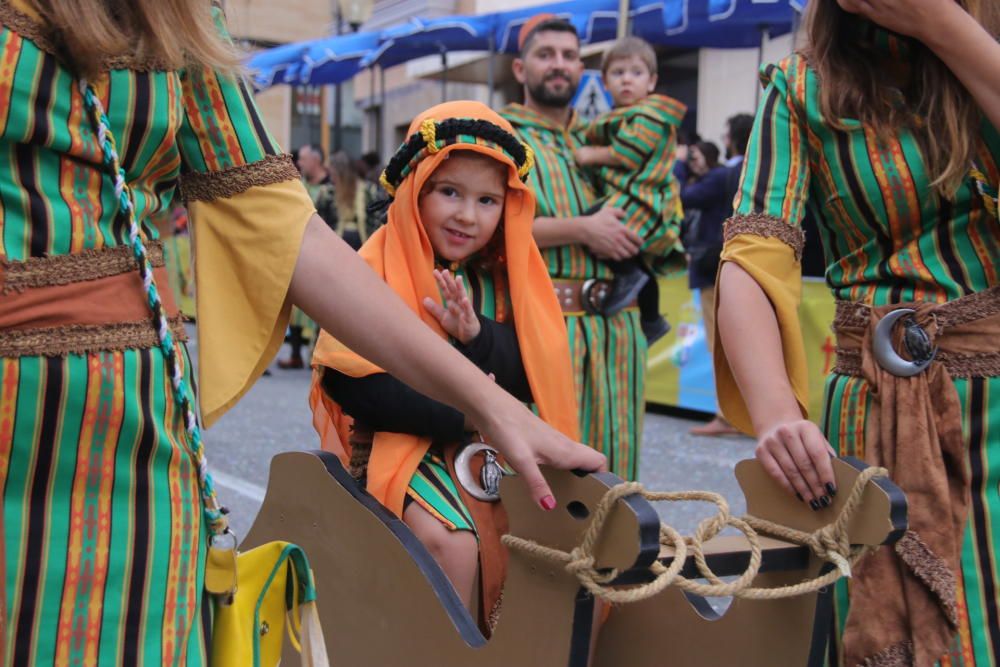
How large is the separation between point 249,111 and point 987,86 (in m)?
1.12

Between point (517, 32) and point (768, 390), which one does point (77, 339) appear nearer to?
point (768, 390)

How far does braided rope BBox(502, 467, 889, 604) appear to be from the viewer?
1520 millimetres

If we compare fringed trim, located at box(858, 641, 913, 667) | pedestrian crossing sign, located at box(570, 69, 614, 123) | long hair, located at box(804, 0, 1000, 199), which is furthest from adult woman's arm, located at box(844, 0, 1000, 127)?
pedestrian crossing sign, located at box(570, 69, 614, 123)

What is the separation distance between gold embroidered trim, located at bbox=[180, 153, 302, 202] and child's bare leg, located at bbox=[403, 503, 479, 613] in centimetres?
105

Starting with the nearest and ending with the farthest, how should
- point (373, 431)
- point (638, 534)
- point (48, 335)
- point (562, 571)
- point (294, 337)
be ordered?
point (48, 335)
point (638, 534)
point (562, 571)
point (373, 431)
point (294, 337)

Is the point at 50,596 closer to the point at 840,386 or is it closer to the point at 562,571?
the point at 562,571

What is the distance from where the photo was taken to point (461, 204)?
2771 millimetres

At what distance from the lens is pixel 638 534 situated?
1446mm

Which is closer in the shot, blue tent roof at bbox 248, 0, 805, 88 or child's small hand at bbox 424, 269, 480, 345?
child's small hand at bbox 424, 269, 480, 345

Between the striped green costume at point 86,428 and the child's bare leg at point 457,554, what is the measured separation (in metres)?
0.98

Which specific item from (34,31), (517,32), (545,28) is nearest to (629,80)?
(545,28)

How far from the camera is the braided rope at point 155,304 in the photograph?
4.22 ft

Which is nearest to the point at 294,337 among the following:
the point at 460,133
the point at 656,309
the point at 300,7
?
the point at 656,309

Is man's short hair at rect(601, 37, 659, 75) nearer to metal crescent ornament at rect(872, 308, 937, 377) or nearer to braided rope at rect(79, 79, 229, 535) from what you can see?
metal crescent ornament at rect(872, 308, 937, 377)
